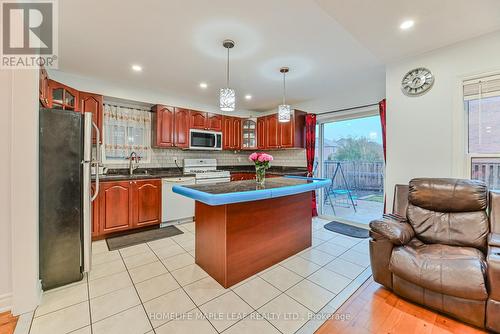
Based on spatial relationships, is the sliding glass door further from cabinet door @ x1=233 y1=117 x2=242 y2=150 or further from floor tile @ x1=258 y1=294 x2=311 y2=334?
floor tile @ x1=258 y1=294 x2=311 y2=334

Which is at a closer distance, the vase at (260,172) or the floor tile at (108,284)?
the floor tile at (108,284)

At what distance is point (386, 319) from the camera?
1689 millimetres

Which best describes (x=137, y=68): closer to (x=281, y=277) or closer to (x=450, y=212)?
(x=281, y=277)

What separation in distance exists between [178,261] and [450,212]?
9.94ft

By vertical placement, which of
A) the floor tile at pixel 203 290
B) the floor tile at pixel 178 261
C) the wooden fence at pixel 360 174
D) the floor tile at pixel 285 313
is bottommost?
the floor tile at pixel 285 313

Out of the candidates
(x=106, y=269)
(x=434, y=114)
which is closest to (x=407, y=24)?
(x=434, y=114)

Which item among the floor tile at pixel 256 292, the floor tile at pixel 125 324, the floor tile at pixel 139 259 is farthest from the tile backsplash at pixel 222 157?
the floor tile at pixel 256 292

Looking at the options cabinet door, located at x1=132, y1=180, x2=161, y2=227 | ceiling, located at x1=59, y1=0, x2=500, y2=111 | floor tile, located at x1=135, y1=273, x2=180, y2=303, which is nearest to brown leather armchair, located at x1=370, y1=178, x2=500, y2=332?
ceiling, located at x1=59, y1=0, x2=500, y2=111

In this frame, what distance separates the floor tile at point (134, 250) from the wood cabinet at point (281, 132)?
3.26 metres

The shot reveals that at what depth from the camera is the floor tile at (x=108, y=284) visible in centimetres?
201

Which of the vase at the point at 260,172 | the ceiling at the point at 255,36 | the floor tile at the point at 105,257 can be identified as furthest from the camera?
the vase at the point at 260,172

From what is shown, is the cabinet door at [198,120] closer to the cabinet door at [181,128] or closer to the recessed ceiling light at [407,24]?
the cabinet door at [181,128]

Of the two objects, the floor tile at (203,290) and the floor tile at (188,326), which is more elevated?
the floor tile at (203,290)

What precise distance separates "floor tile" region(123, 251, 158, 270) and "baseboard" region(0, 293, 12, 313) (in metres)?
0.91
